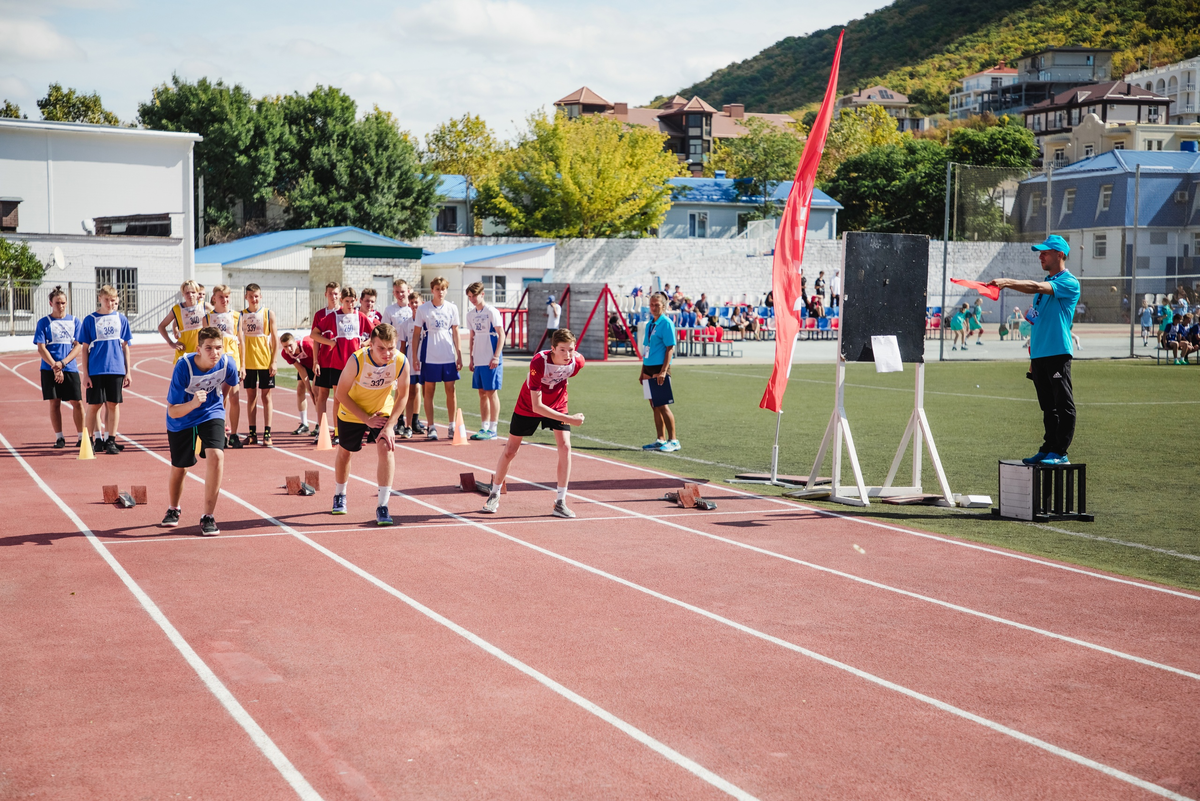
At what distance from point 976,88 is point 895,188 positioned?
288 feet

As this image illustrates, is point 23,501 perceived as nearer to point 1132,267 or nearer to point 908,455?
point 908,455

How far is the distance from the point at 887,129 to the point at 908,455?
8916 cm

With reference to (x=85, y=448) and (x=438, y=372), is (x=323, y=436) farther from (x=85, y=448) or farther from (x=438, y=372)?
(x=85, y=448)

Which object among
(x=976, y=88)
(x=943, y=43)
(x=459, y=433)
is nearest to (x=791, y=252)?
(x=459, y=433)

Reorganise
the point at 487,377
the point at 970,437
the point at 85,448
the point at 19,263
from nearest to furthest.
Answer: the point at 85,448 → the point at 487,377 → the point at 970,437 → the point at 19,263

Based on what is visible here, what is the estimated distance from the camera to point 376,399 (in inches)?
365

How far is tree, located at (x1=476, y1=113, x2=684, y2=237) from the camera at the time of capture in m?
58.6

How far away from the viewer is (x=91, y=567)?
7.66 meters

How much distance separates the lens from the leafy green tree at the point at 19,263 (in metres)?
37.2

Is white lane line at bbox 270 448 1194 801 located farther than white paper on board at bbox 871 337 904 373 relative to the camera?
No

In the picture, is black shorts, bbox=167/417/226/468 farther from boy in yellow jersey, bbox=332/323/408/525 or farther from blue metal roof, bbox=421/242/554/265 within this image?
blue metal roof, bbox=421/242/554/265

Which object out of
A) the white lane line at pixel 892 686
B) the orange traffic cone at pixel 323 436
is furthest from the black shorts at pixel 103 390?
the white lane line at pixel 892 686

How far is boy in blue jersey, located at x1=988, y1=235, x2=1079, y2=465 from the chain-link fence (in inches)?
1134

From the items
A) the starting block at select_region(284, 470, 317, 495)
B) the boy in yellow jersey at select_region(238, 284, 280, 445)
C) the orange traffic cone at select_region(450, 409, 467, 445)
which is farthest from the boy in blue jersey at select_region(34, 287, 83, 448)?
the orange traffic cone at select_region(450, 409, 467, 445)
